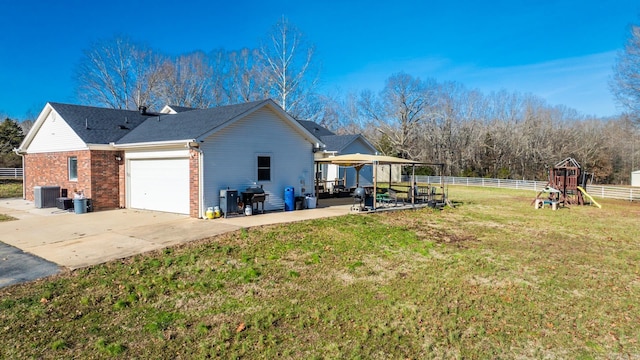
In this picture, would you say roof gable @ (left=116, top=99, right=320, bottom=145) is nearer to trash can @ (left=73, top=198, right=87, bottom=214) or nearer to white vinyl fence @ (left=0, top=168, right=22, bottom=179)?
trash can @ (left=73, top=198, right=87, bottom=214)

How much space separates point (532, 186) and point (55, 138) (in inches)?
1233

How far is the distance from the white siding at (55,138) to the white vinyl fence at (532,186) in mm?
29269

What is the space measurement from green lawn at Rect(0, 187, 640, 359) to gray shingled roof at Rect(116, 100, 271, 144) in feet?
15.6

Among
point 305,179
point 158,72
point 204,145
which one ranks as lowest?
point 305,179

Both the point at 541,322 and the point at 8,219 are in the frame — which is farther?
the point at 8,219

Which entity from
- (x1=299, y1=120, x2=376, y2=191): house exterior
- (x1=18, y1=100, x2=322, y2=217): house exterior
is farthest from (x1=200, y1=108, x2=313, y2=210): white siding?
(x1=299, y1=120, x2=376, y2=191): house exterior

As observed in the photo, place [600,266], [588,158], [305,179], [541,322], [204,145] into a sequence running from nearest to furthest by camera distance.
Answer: [541,322], [600,266], [204,145], [305,179], [588,158]

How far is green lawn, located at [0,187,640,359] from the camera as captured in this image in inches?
169

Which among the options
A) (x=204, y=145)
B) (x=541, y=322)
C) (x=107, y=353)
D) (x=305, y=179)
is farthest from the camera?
(x=305, y=179)

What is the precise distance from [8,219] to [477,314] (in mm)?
14210

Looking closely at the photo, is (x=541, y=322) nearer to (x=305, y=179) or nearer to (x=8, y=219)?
(x=305, y=179)

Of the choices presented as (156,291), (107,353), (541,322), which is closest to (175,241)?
(156,291)

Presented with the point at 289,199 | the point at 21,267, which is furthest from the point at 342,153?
the point at 21,267

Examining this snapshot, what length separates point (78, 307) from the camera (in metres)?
5.24
